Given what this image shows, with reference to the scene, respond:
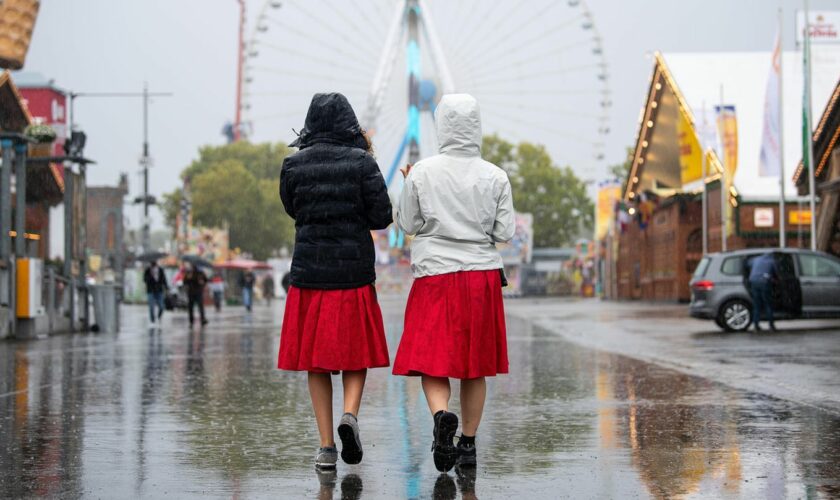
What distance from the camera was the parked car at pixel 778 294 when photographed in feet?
80.0

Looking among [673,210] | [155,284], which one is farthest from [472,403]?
[673,210]

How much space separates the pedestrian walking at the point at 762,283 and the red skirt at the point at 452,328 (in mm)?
17845

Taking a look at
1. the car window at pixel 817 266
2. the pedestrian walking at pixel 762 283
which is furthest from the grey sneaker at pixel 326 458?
the car window at pixel 817 266

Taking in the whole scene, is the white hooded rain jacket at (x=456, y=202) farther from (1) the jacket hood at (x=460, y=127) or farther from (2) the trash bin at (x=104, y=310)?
(2) the trash bin at (x=104, y=310)

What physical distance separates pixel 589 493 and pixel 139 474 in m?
2.17

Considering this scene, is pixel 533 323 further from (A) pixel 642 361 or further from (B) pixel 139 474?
(B) pixel 139 474

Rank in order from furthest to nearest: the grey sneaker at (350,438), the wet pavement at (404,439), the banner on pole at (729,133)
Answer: the banner on pole at (729,133) → the grey sneaker at (350,438) → the wet pavement at (404,439)

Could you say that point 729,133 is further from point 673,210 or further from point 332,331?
point 332,331

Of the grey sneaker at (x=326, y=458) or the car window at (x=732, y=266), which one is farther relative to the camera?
the car window at (x=732, y=266)

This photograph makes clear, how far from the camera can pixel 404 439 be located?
26.1 feet

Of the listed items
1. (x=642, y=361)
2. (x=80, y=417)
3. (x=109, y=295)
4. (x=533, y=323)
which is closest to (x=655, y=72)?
(x=533, y=323)

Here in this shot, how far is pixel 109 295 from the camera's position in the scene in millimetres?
27172

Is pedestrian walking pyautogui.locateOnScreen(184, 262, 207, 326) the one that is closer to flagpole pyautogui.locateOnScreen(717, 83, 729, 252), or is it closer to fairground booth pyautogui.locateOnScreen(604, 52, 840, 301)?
fairground booth pyautogui.locateOnScreen(604, 52, 840, 301)

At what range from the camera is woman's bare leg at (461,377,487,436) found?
6668 millimetres
